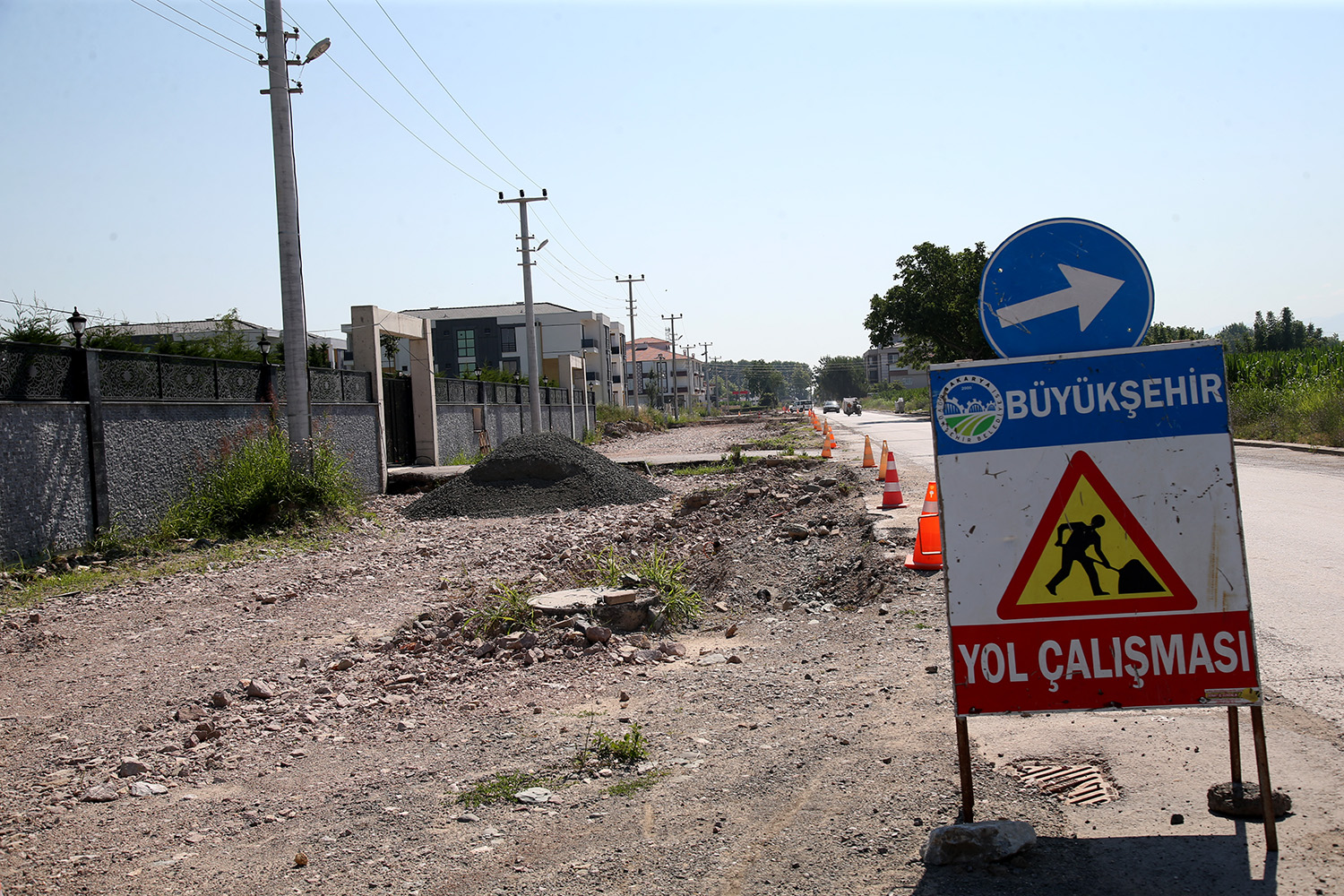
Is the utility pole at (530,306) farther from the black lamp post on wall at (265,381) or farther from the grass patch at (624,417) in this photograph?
the grass patch at (624,417)

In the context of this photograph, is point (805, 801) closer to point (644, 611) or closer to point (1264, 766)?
point (1264, 766)

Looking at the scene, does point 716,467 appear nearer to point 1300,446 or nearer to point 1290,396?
point 1300,446

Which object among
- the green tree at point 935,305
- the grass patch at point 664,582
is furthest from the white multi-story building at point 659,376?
the grass patch at point 664,582

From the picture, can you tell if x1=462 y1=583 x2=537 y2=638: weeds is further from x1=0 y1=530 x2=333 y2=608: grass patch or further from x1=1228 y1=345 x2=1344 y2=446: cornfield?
x1=1228 y1=345 x2=1344 y2=446: cornfield

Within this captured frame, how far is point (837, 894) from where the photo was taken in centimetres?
300

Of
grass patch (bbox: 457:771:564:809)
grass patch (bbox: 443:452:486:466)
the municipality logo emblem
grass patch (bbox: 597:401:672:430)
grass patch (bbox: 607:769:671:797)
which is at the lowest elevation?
grass patch (bbox: 457:771:564:809)

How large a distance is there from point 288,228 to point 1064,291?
13951 mm

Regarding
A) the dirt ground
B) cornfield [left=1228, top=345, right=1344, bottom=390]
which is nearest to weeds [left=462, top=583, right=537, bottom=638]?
the dirt ground

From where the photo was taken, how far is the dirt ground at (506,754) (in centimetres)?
328

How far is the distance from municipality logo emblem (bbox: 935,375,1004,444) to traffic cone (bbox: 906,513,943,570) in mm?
4650

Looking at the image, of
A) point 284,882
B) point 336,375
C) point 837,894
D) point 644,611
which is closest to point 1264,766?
point 837,894

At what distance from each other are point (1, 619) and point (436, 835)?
6.56 metres

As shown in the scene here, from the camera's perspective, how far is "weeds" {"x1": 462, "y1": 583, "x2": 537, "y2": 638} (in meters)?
6.96

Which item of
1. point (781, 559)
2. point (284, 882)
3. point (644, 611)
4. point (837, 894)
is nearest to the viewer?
point (837, 894)
